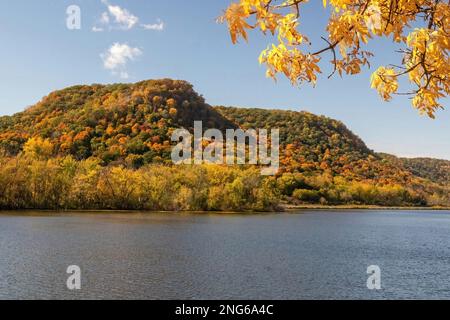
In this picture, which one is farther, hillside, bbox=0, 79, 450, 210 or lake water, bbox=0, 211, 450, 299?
hillside, bbox=0, 79, 450, 210

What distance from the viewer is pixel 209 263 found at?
23516mm

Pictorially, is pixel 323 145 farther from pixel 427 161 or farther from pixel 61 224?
pixel 61 224

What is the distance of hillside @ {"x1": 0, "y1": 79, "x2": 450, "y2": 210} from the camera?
62219 mm

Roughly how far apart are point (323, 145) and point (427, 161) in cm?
5659
